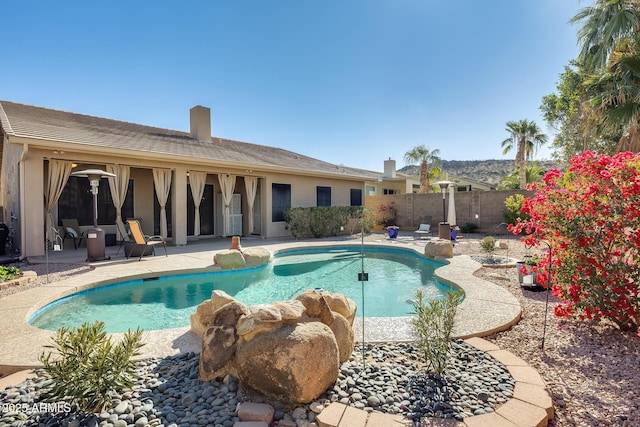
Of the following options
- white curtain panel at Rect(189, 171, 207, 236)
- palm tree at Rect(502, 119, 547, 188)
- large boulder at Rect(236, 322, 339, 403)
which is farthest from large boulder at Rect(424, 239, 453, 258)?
palm tree at Rect(502, 119, 547, 188)

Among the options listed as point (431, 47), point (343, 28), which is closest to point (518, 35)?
point (431, 47)

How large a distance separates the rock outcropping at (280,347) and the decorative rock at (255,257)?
551 cm

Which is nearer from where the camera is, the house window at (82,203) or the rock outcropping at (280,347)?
the rock outcropping at (280,347)

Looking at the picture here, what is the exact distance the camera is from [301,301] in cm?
285

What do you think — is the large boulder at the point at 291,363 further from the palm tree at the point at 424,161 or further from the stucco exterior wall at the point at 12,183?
the palm tree at the point at 424,161

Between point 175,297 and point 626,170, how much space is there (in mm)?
7174

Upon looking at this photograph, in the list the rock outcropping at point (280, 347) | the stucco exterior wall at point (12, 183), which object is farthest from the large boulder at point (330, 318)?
the stucco exterior wall at point (12, 183)

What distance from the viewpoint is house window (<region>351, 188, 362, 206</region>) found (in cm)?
1761

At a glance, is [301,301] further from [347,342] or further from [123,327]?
[123,327]

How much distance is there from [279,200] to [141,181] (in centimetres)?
551

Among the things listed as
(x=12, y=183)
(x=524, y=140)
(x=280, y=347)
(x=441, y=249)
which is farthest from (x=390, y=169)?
(x=280, y=347)

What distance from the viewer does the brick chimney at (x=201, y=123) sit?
1489 cm

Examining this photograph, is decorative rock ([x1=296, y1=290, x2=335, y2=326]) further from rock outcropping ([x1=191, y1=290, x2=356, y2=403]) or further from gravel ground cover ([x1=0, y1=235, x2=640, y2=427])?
gravel ground cover ([x1=0, y1=235, x2=640, y2=427])

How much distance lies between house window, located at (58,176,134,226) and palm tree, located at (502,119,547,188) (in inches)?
933
